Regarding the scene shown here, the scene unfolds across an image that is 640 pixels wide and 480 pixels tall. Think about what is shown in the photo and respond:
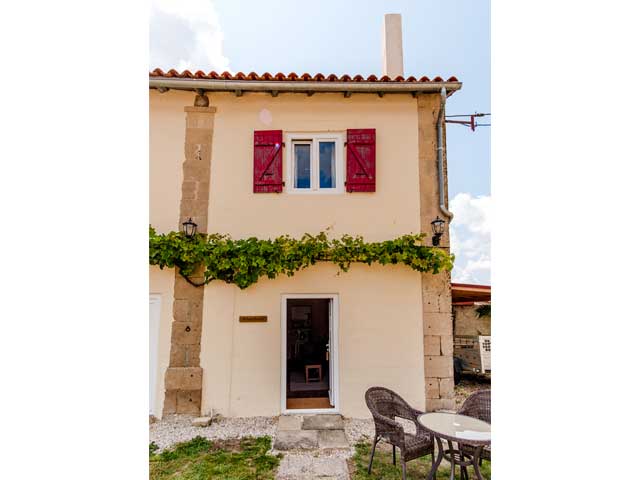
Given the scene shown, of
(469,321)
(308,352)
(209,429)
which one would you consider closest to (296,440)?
(209,429)

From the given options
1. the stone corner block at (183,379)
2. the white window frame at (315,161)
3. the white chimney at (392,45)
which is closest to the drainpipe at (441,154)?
the white chimney at (392,45)

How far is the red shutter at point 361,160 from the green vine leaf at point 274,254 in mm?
1009

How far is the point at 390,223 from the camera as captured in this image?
6.06m

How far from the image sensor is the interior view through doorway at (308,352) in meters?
6.98

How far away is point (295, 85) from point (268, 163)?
4.84ft

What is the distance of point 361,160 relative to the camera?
6098 mm

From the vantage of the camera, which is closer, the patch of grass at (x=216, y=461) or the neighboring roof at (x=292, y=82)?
the patch of grass at (x=216, y=461)

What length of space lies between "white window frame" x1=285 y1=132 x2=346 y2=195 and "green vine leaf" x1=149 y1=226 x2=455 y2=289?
904 millimetres

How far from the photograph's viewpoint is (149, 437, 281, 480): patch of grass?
3934 millimetres

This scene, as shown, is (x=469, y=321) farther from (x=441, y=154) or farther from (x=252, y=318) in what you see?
(x=252, y=318)

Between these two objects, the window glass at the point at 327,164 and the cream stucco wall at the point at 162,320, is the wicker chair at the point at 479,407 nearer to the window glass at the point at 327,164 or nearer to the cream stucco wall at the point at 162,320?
the window glass at the point at 327,164
